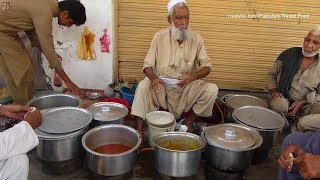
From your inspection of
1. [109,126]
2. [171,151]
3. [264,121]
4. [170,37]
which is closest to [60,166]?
[109,126]

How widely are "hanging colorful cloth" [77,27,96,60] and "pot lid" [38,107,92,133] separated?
147cm

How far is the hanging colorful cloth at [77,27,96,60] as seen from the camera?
523cm

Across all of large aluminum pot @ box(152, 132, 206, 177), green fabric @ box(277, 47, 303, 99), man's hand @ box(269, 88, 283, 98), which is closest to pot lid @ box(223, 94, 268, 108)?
man's hand @ box(269, 88, 283, 98)

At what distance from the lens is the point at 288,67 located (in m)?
4.47

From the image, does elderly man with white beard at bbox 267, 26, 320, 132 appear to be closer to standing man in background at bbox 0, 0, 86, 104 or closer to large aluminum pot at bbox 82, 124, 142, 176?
large aluminum pot at bbox 82, 124, 142, 176

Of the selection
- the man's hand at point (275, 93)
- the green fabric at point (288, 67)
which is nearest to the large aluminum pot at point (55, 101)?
the man's hand at point (275, 93)

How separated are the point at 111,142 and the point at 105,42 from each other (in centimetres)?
191

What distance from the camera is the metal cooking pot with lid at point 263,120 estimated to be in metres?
3.96

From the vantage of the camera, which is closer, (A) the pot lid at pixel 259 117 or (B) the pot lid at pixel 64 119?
(B) the pot lid at pixel 64 119

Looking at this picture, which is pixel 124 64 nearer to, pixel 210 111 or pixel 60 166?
pixel 210 111

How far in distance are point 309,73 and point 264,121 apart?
2.93 feet

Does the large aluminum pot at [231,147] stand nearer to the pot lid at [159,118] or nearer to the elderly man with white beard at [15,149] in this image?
the pot lid at [159,118]

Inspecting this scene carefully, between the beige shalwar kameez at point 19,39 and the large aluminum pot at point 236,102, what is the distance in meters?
2.18

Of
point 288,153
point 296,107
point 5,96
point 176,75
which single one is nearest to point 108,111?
point 176,75
